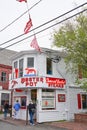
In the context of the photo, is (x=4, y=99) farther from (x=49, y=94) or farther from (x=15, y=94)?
(x=49, y=94)

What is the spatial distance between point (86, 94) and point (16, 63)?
7.54 m

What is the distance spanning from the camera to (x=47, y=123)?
68.0 ft

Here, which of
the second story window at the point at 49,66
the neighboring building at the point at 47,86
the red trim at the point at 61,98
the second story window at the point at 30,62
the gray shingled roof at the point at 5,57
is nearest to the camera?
the neighboring building at the point at 47,86

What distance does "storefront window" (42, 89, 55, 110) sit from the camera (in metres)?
21.7

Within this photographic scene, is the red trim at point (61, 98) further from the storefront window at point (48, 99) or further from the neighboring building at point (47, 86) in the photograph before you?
the storefront window at point (48, 99)

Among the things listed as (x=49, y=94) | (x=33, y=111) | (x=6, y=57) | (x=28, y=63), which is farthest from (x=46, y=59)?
(x=6, y=57)

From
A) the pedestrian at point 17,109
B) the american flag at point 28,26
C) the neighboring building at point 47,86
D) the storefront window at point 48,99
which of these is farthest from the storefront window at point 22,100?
the american flag at point 28,26

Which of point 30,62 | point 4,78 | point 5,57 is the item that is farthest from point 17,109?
point 5,57

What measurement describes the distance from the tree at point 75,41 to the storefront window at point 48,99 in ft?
10.5

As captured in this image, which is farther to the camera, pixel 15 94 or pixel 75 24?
pixel 15 94

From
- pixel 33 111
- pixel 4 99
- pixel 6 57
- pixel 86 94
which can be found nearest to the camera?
pixel 33 111

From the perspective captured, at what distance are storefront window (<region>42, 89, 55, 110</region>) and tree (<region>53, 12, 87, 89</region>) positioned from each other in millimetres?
3195

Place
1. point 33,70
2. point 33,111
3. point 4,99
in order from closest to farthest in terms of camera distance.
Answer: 1. point 33,111
2. point 33,70
3. point 4,99

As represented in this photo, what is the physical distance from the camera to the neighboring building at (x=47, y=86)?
70.1 feet
